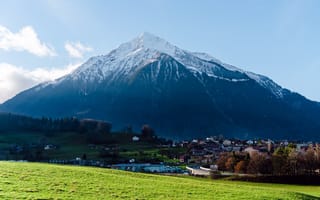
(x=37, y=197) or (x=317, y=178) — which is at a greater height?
(x=317, y=178)

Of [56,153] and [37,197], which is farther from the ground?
[56,153]

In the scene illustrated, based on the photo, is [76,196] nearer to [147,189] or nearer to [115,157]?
[147,189]

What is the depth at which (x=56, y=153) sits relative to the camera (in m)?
198

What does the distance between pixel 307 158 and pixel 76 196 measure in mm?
95380

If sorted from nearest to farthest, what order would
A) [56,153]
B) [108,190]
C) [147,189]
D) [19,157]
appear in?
1. [108,190]
2. [147,189]
3. [19,157]
4. [56,153]

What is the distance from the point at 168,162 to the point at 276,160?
72.7 m

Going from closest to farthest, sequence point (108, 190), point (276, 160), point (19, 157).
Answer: point (108, 190)
point (276, 160)
point (19, 157)

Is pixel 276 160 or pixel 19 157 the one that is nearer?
pixel 276 160

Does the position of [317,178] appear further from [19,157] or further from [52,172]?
[19,157]

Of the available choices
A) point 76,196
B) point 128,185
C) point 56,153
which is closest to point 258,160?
point 128,185

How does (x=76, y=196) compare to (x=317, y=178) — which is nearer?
A: (x=76, y=196)

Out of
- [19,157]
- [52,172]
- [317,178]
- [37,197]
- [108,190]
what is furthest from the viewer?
[19,157]

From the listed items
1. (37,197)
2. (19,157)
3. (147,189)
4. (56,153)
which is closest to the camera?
(37,197)

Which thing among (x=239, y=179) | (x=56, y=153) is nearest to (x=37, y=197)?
(x=239, y=179)
